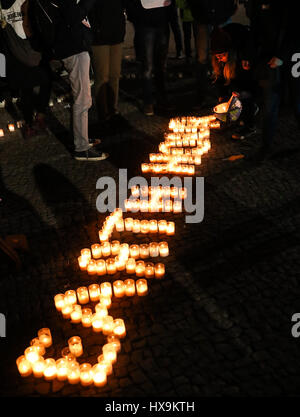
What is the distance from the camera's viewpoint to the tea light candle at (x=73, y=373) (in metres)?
3.29

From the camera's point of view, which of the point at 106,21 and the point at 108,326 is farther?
the point at 106,21

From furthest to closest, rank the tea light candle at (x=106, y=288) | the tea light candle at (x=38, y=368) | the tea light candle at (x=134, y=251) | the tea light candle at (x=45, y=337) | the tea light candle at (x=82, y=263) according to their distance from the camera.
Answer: the tea light candle at (x=134, y=251) < the tea light candle at (x=82, y=263) < the tea light candle at (x=106, y=288) < the tea light candle at (x=45, y=337) < the tea light candle at (x=38, y=368)

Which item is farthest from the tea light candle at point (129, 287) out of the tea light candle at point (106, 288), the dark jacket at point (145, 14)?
the dark jacket at point (145, 14)

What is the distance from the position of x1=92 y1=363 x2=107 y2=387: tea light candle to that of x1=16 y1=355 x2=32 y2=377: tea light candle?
0.54 m

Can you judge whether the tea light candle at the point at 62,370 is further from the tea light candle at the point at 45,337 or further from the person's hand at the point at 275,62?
the person's hand at the point at 275,62

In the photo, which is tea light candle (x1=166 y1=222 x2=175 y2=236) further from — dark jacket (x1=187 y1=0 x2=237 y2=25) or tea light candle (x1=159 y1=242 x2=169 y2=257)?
dark jacket (x1=187 y1=0 x2=237 y2=25)

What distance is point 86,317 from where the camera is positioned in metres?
3.80

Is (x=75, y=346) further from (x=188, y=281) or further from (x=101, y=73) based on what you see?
(x=101, y=73)

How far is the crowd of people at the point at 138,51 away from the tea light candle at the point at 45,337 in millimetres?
3739

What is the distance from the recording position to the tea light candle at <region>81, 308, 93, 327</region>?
12.5 ft

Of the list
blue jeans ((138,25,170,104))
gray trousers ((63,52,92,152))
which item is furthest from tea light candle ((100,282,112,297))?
blue jeans ((138,25,170,104))

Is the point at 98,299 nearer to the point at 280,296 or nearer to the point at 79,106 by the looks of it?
the point at 280,296

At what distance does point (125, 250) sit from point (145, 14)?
15.8 ft

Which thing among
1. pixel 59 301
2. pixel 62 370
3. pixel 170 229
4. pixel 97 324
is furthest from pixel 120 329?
pixel 170 229
